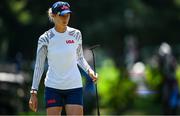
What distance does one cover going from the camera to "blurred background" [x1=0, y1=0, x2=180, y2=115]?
1838cm

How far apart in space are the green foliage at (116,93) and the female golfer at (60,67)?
1120 cm

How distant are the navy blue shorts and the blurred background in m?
7.93

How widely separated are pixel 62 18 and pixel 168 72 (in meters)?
10.4

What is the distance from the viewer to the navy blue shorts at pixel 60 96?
27.5 feet

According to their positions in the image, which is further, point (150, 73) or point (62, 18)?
point (150, 73)

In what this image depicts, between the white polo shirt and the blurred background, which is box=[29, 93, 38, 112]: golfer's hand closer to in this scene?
the white polo shirt

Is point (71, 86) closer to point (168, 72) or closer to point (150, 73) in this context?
point (168, 72)

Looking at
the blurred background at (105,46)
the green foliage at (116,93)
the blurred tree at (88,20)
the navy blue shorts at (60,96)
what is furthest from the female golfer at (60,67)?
the green foliage at (116,93)

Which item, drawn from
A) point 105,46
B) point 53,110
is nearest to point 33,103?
point 53,110

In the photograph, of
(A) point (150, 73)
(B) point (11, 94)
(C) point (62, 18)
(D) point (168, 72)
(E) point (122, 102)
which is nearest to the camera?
(C) point (62, 18)

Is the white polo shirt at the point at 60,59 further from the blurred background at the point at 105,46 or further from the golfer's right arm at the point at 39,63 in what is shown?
the blurred background at the point at 105,46

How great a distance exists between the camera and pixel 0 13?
19.2 meters

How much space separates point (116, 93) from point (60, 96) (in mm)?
11705

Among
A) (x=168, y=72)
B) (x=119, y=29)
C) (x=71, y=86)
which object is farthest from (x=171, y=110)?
(x=71, y=86)
